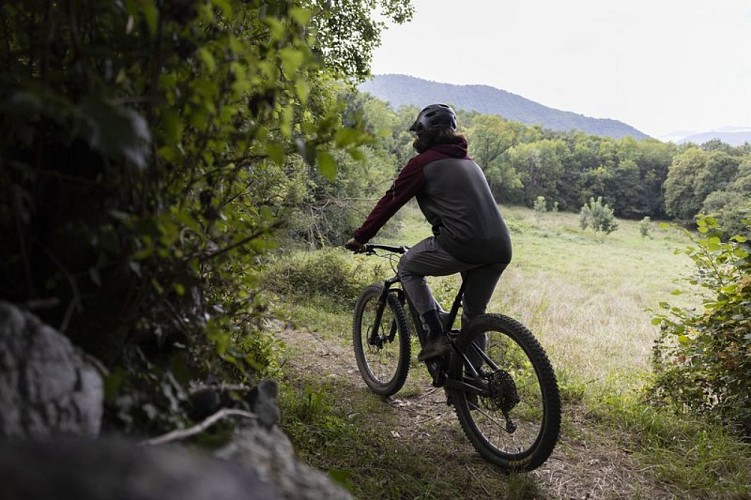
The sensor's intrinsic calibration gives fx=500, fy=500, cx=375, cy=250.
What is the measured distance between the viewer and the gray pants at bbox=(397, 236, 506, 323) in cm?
358

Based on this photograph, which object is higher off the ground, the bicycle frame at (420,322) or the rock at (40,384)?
the rock at (40,384)

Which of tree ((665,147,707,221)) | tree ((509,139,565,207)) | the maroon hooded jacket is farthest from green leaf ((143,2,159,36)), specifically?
tree ((509,139,565,207))

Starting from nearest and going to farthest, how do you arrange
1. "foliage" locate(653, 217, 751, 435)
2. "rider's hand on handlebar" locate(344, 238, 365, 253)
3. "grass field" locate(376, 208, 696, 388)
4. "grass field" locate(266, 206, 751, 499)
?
"grass field" locate(266, 206, 751, 499), "foliage" locate(653, 217, 751, 435), "rider's hand on handlebar" locate(344, 238, 365, 253), "grass field" locate(376, 208, 696, 388)

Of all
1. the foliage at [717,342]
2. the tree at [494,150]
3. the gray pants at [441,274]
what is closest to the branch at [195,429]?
the gray pants at [441,274]

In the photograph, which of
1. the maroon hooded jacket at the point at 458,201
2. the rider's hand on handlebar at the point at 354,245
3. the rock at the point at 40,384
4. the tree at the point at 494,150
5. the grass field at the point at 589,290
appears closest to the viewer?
the rock at the point at 40,384

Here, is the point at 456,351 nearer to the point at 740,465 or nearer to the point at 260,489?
the point at 740,465

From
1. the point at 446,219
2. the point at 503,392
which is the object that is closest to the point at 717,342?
the point at 503,392

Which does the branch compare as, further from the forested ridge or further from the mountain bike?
the mountain bike

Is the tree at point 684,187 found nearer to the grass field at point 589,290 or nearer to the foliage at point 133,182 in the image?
the grass field at point 589,290

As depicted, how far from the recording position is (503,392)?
11.0 ft

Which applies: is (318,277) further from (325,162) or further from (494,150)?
(494,150)

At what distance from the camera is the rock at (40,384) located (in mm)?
903

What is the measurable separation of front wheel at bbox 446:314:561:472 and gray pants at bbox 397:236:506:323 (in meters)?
0.25

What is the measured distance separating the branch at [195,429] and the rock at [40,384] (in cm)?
13
